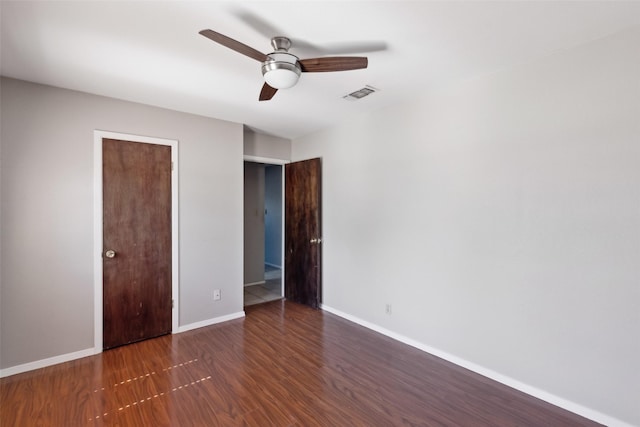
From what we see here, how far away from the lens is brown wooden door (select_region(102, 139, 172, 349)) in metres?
2.98

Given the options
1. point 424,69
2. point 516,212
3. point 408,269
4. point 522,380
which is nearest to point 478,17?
point 424,69

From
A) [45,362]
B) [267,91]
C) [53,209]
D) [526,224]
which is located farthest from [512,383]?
[53,209]

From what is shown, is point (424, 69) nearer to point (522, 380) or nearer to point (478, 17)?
point (478, 17)

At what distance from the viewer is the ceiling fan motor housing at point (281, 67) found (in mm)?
1921

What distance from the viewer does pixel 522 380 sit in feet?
7.55

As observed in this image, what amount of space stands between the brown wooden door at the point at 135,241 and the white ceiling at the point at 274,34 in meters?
0.66

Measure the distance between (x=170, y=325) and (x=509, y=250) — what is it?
351 cm

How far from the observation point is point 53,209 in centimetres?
269

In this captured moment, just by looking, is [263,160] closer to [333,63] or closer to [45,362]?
[333,63]

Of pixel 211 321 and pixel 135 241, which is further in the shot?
pixel 211 321

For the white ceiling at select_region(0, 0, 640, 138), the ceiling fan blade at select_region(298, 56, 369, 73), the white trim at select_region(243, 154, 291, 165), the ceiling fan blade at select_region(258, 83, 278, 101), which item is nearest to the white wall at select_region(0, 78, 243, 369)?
the white ceiling at select_region(0, 0, 640, 138)

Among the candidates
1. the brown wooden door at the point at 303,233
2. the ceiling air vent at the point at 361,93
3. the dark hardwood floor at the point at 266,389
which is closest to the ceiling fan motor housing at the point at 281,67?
the ceiling air vent at the point at 361,93

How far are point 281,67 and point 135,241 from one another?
7.99 feet

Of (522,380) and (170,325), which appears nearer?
(522,380)
